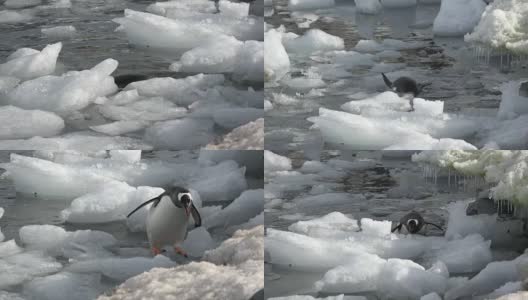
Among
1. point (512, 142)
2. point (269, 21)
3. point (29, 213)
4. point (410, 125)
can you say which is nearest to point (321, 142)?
point (410, 125)

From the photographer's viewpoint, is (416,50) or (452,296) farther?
(416,50)

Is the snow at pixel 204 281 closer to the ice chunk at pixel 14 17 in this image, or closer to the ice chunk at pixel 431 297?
the ice chunk at pixel 431 297

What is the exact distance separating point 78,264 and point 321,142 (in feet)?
8.57

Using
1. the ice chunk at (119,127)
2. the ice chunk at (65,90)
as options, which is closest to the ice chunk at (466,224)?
the ice chunk at (119,127)

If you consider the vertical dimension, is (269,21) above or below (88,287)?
below

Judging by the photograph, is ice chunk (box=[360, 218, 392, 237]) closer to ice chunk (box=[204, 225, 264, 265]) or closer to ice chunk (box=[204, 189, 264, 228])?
ice chunk (box=[204, 189, 264, 228])

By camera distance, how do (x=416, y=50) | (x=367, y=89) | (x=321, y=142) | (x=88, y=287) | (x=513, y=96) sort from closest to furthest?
1. (x=88, y=287)
2. (x=321, y=142)
3. (x=513, y=96)
4. (x=367, y=89)
5. (x=416, y=50)

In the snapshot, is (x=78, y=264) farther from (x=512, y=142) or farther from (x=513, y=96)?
(x=513, y=96)

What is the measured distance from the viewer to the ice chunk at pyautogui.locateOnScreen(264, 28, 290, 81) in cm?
937

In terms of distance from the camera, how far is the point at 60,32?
1003 cm

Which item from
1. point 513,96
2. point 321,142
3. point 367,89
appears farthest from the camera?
point 367,89

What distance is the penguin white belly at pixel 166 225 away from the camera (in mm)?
5723

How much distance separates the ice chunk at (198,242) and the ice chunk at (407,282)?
905mm

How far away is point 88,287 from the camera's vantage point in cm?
531
